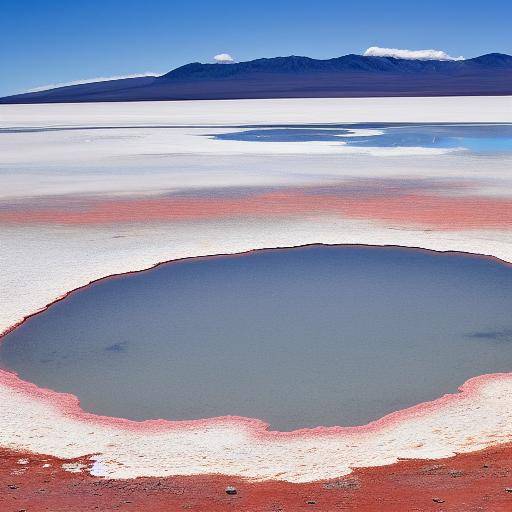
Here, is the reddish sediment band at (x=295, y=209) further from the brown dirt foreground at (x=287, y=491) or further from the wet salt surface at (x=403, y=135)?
the wet salt surface at (x=403, y=135)

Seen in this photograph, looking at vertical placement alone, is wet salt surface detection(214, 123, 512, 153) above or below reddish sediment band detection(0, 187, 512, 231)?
above

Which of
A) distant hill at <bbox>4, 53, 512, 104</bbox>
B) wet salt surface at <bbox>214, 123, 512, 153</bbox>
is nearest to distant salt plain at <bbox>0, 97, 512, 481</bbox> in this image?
wet salt surface at <bbox>214, 123, 512, 153</bbox>

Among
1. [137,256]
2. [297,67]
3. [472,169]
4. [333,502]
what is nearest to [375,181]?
[472,169]

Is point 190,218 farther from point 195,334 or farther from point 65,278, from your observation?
point 195,334

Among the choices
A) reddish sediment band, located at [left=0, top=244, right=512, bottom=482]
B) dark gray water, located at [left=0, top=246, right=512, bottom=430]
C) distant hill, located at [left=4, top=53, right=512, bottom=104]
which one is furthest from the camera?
distant hill, located at [left=4, top=53, right=512, bottom=104]

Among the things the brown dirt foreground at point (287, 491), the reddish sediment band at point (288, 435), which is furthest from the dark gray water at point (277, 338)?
the brown dirt foreground at point (287, 491)

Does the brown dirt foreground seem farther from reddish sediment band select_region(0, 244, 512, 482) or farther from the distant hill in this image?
the distant hill
